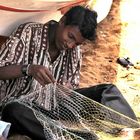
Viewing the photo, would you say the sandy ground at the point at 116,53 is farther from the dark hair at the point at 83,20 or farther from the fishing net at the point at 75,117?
the dark hair at the point at 83,20

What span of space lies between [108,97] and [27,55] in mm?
790

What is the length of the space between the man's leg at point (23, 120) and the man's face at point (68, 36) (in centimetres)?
57

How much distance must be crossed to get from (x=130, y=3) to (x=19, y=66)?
4.62 meters

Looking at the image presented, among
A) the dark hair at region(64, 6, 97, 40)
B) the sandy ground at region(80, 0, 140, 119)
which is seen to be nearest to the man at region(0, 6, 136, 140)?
the dark hair at region(64, 6, 97, 40)

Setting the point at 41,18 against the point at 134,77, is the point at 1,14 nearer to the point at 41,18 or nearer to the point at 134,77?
the point at 41,18

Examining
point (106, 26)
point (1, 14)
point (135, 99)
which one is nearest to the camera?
point (1, 14)

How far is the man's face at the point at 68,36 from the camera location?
327cm

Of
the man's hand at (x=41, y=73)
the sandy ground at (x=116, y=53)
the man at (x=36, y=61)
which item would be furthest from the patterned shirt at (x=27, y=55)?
the sandy ground at (x=116, y=53)

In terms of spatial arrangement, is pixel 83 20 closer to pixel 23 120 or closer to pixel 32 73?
pixel 32 73

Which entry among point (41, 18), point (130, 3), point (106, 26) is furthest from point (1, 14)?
point (130, 3)

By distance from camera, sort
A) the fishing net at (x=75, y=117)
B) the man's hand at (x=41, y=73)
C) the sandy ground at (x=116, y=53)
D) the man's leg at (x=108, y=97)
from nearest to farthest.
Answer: the man's hand at (x=41, y=73)
the fishing net at (x=75, y=117)
the man's leg at (x=108, y=97)
the sandy ground at (x=116, y=53)

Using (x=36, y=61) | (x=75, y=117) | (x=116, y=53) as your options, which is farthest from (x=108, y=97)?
(x=116, y=53)

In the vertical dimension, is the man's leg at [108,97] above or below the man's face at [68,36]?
below

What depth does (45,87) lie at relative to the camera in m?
3.30
